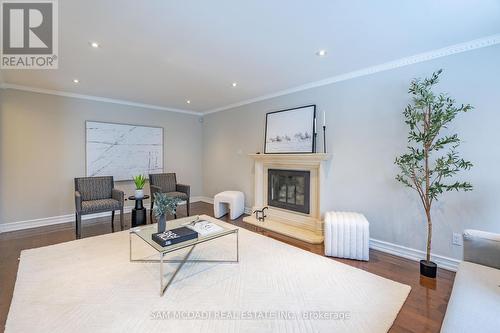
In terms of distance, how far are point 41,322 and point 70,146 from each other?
369 centimetres

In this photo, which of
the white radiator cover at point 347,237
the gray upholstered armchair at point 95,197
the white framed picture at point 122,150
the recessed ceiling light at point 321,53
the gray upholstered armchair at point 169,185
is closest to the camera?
the recessed ceiling light at point 321,53

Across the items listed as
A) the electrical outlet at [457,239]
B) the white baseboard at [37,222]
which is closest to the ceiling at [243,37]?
the electrical outlet at [457,239]

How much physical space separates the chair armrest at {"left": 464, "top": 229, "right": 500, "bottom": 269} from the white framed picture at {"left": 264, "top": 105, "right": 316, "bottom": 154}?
2.25 meters

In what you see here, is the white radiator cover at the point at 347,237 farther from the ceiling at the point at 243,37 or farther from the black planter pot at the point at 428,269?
the ceiling at the point at 243,37

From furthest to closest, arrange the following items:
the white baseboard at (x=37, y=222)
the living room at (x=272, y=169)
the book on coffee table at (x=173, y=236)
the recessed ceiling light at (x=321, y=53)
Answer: the white baseboard at (x=37, y=222) < the recessed ceiling light at (x=321, y=53) < the book on coffee table at (x=173, y=236) < the living room at (x=272, y=169)

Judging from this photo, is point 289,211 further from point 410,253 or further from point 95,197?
point 95,197

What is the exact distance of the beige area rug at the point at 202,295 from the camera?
5.70ft

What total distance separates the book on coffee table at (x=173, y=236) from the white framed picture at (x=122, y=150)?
10.5 feet

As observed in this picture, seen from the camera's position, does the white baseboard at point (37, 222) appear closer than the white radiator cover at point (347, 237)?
No

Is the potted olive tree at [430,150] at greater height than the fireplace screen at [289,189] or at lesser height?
greater

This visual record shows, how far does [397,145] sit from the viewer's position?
9.84ft

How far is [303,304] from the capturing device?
6.49 ft

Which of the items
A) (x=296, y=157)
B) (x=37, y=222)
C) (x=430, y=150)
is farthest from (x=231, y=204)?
(x=37, y=222)

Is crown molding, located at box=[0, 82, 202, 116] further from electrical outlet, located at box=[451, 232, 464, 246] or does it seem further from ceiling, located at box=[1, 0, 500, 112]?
electrical outlet, located at box=[451, 232, 464, 246]
